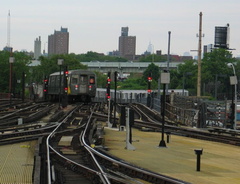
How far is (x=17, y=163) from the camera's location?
1431cm

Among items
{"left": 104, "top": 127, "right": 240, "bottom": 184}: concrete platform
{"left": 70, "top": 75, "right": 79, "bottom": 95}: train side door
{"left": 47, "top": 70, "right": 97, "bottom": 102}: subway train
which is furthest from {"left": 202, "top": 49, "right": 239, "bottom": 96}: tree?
{"left": 104, "top": 127, "right": 240, "bottom": 184}: concrete platform

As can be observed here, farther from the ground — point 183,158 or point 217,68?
point 217,68

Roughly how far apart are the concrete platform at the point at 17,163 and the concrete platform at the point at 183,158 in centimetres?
287

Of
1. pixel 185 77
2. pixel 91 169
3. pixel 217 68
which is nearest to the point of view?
pixel 91 169

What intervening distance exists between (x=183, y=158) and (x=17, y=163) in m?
5.28

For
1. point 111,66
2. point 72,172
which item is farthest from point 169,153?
point 111,66

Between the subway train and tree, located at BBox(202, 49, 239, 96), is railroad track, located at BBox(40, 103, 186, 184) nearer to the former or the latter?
the subway train

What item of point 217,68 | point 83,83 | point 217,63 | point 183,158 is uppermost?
point 217,63

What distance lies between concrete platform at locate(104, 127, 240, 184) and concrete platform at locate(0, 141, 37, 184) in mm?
2869

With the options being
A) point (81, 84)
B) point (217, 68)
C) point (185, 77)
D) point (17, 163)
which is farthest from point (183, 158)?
point (185, 77)

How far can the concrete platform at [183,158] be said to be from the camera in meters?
12.7

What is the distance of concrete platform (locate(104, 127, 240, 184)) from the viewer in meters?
12.7

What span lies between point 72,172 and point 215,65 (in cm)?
9797

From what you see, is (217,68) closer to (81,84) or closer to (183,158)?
(81,84)
